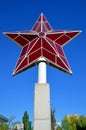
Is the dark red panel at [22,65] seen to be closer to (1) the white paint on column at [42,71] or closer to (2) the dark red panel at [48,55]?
(1) the white paint on column at [42,71]

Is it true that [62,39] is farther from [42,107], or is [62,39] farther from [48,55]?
[42,107]

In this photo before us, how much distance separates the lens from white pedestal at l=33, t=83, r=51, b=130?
1476 cm

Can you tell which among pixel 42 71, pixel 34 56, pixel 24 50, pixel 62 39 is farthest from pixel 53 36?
pixel 42 71

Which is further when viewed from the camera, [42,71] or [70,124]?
[70,124]

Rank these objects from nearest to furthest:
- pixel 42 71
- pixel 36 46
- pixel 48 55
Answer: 1. pixel 42 71
2. pixel 48 55
3. pixel 36 46

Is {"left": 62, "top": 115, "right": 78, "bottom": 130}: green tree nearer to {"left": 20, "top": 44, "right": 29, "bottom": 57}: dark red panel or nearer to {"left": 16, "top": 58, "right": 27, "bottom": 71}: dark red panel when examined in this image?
{"left": 20, "top": 44, "right": 29, "bottom": 57}: dark red panel

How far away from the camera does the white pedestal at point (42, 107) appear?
1476 centimetres

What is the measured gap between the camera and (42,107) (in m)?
15.0

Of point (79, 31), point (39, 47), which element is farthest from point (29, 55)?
point (79, 31)

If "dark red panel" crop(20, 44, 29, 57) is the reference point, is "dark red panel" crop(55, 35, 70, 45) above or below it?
above

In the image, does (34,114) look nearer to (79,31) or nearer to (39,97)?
(39,97)

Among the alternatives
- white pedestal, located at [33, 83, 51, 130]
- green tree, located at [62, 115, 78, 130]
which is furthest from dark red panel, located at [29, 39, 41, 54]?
green tree, located at [62, 115, 78, 130]

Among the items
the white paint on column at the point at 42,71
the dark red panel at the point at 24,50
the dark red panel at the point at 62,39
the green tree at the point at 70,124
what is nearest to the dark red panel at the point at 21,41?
the dark red panel at the point at 24,50

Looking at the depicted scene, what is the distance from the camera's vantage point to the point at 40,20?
58.7ft
